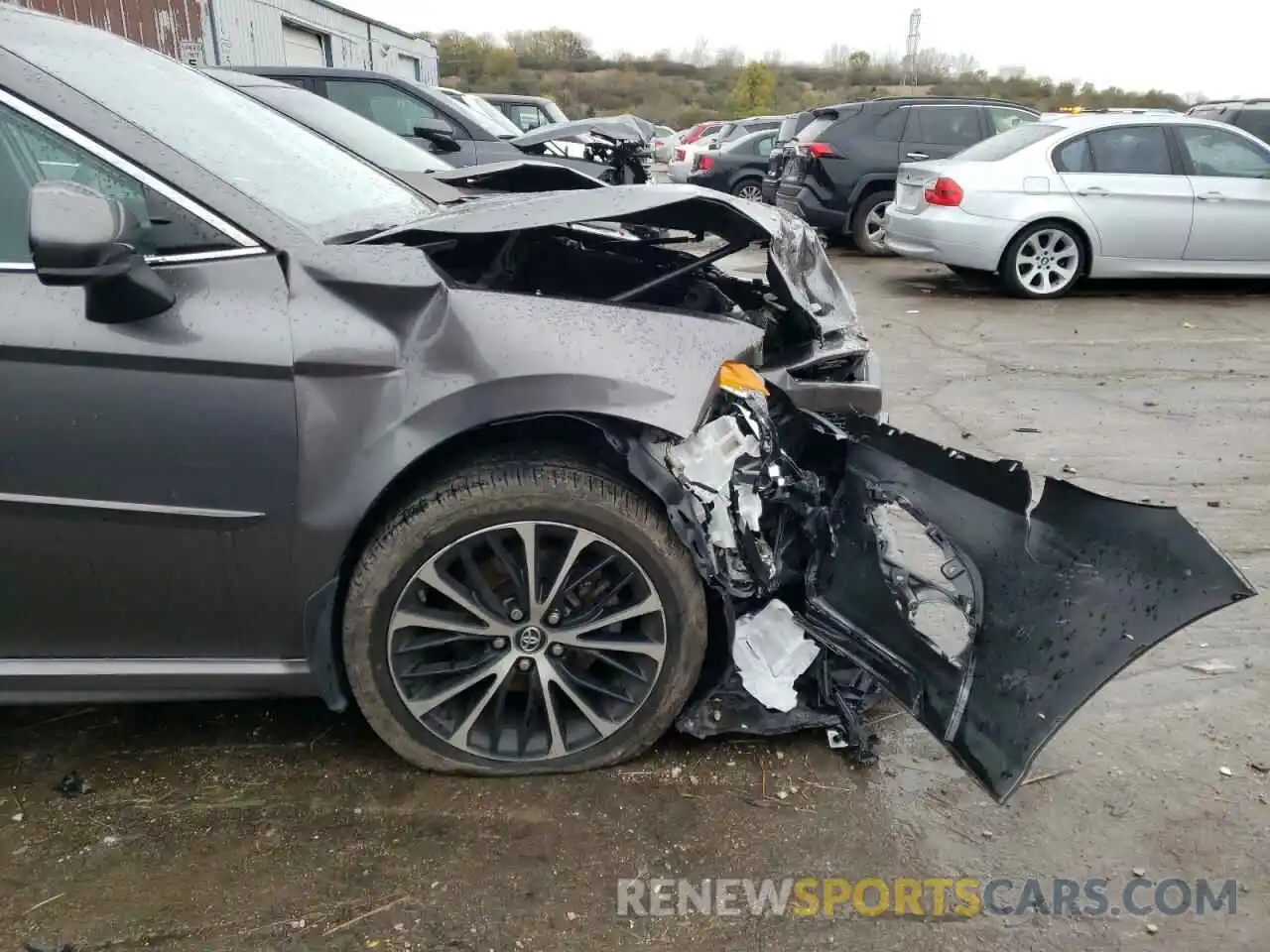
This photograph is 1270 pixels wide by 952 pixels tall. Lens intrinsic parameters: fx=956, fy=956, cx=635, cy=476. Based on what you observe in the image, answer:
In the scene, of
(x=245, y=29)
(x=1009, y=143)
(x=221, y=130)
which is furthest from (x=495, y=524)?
(x=245, y=29)

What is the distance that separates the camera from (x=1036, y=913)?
2.04m

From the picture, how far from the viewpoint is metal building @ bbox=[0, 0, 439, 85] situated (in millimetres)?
13352

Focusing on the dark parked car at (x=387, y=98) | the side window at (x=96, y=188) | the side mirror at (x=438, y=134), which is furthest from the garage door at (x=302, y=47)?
the side window at (x=96, y=188)

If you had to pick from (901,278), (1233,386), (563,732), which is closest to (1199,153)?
(901,278)

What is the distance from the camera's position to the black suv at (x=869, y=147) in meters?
11.1

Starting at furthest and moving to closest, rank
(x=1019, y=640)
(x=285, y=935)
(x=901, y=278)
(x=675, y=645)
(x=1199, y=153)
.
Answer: (x=901, y=278) → (x=1199, y=153) → (x=675, y=645) → (x=1019, y=640) → (x=285, y=935)

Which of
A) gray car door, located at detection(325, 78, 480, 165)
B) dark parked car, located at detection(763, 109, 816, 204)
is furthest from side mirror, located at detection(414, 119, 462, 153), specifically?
dark parked car, located at detection(763, 109, 816, 204)

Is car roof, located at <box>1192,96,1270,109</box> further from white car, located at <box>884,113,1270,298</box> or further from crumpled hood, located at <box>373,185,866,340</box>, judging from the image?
crumpled hood, located at <box>373,185,866,340</box>

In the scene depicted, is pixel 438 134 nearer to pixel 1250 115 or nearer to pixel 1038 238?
pixel 1038 238

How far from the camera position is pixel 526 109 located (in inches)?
613

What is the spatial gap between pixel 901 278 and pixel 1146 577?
8705 millimetres

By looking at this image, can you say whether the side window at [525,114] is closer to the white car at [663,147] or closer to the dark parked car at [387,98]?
the white car at [663,147]

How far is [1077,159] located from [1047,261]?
0.91 m

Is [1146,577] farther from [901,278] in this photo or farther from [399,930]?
[901,278]
